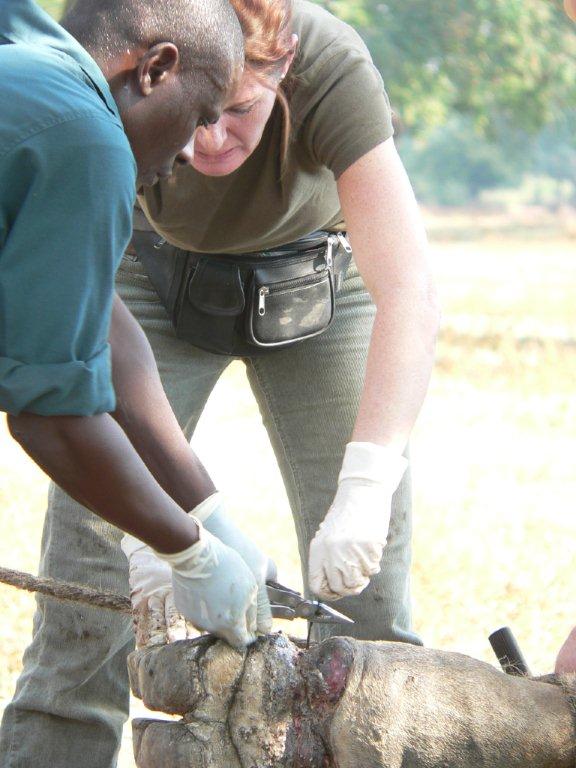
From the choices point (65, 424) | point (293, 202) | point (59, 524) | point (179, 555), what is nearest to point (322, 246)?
point (293, 202)

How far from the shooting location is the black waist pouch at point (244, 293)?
3086 millimetres

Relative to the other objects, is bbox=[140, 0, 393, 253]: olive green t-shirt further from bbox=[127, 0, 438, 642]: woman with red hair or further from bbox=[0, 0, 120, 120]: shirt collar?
bbox=[0, 0, 120, 120]: shirt collar

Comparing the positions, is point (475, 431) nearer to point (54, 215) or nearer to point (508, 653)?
point (508, 653)

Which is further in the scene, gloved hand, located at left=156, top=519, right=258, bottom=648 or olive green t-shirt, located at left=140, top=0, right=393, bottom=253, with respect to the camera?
olive green t-shirt, located at left=140, top=0, right=393, bottom=253

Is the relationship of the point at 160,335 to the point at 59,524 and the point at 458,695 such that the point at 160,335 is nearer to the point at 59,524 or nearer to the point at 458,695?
the point at 59,524

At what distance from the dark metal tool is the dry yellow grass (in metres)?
1.39

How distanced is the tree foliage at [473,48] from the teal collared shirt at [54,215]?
17.5m

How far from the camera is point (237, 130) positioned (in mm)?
2727

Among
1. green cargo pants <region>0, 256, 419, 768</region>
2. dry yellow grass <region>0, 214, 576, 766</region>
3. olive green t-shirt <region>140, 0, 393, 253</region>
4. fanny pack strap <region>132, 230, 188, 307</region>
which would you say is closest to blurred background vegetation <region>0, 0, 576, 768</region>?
dry yellow grass <region>0, 214, 576, 766</region>

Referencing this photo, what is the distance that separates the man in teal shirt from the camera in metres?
1.71

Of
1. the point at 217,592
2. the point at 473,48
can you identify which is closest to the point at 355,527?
the point at 217,592

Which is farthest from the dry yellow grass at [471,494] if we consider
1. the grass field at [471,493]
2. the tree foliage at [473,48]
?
the tree foliage at [473,48]

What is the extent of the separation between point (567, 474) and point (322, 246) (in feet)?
14.1

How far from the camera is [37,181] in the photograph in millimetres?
1699
